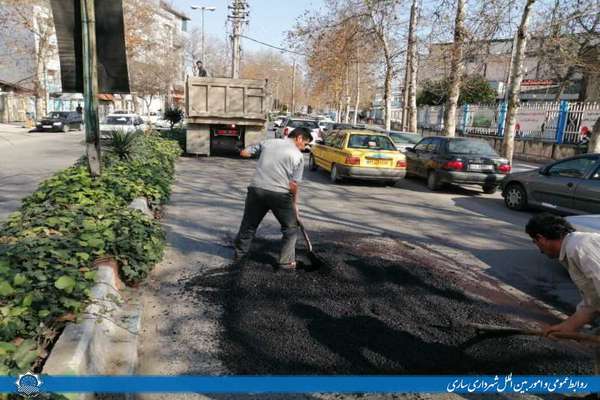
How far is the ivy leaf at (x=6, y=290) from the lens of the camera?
2789mm

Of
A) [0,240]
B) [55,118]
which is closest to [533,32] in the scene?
[0,240]

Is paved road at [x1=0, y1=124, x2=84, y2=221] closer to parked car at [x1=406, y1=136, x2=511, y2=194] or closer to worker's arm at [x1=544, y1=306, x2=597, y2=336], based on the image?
worker's arm at [x1=544, y1=306, x2=597, y2=336]

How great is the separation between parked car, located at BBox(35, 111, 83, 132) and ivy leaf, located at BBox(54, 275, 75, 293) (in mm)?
30595

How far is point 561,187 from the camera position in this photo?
8.73 meters

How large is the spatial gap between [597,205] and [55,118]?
102 feet

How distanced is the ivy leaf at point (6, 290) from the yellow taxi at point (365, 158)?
377 inches

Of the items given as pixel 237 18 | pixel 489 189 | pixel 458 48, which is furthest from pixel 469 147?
pixel 237 18

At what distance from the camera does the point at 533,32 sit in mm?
15609

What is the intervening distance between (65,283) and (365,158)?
31.3 feet

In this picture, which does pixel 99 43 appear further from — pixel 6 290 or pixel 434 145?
pixel 434 145

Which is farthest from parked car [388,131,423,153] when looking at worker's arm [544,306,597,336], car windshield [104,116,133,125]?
worker's arm [544,306,597,336]

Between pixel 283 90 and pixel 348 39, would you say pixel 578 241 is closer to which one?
pixel 348 39

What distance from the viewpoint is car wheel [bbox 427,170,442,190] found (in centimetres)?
1212

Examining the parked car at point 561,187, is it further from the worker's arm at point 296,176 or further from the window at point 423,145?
the worker's arm at point 296,176
